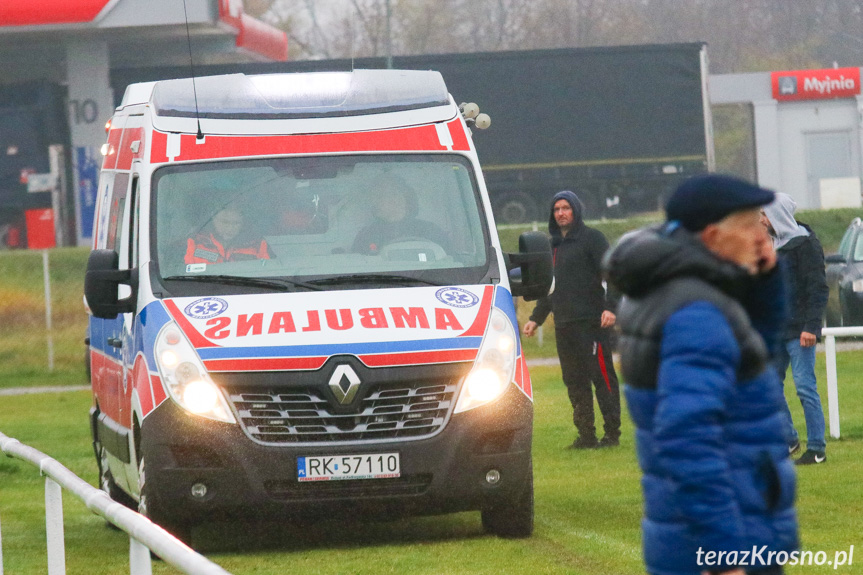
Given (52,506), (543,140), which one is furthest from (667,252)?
(543,140)

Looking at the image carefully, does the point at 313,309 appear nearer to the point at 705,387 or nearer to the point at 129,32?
the point at 705,387

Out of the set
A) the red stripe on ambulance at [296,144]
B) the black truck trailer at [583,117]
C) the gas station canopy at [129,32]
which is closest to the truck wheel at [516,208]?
the black truck trailer at [583,117]

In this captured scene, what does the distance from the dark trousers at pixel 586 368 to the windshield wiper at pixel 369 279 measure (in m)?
4.38

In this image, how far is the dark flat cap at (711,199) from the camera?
12.2 feet

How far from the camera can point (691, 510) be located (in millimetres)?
3527

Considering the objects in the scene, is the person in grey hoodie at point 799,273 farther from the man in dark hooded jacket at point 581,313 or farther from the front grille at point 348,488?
the front grille at point 348,488

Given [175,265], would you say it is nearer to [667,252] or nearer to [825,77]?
[667,252]

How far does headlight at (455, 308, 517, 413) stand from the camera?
8.23m

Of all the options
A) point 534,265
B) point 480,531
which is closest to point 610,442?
point 480,531

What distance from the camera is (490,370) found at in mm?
8273

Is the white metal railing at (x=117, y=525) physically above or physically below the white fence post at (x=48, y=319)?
above

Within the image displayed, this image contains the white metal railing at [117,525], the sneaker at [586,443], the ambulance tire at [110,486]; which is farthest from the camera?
the sneaker at [586,443]

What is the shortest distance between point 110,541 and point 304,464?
2074 millimetres

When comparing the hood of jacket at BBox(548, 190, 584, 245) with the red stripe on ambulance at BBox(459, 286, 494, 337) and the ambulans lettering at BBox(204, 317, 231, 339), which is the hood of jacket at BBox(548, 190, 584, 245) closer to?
the red stripe on ambulance at BBox(459, 286, 494, 337)
